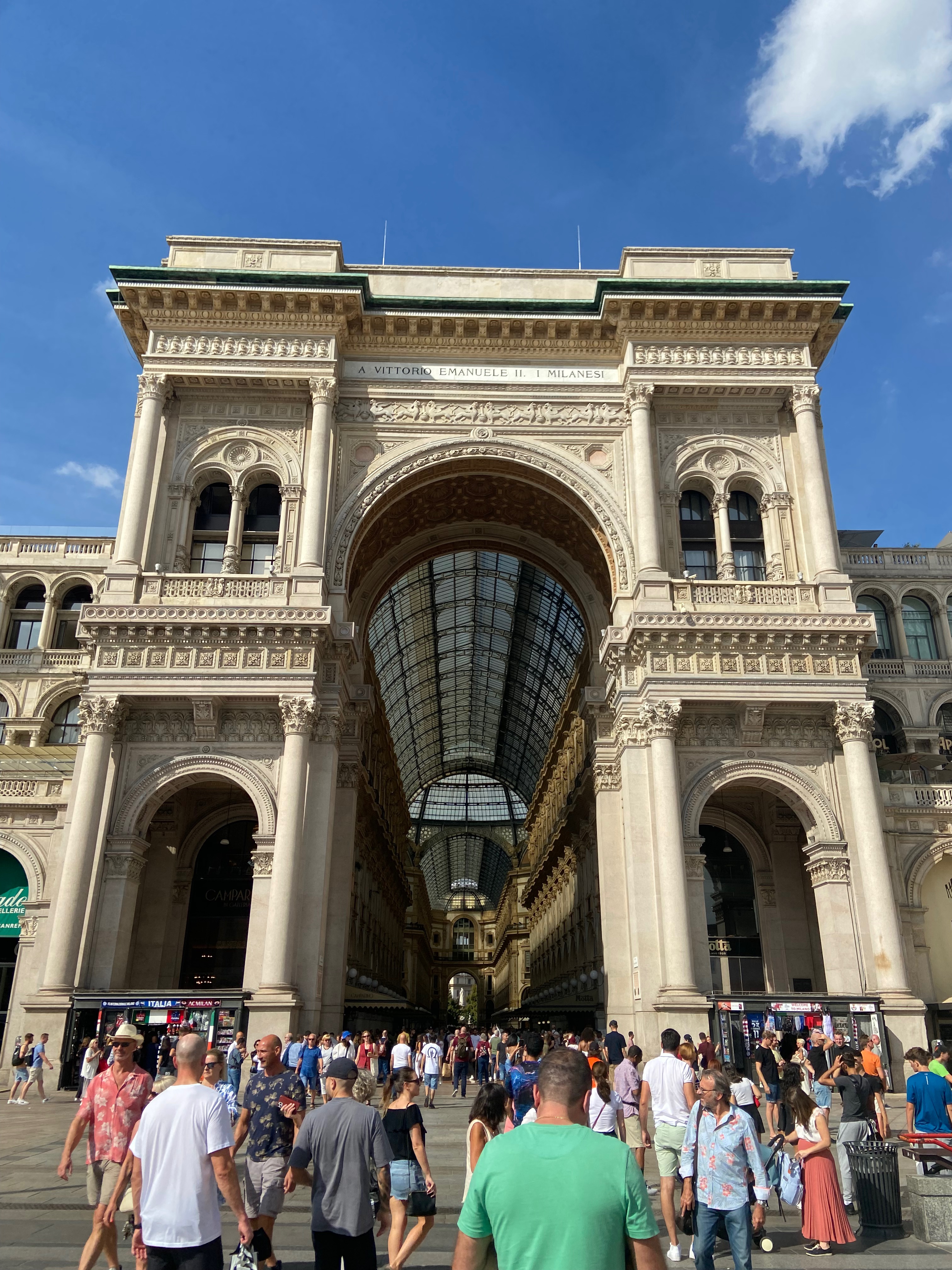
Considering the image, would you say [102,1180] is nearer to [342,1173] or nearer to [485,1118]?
[342,1173]

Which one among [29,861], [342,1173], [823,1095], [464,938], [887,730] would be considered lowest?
[342,1173]

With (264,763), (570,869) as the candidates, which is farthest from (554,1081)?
(570,869)

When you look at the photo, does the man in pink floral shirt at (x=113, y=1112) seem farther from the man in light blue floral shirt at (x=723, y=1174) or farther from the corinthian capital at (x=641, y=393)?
the corinthian capital at (x=641, y=393)

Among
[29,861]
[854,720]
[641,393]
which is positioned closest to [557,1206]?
[854,720]

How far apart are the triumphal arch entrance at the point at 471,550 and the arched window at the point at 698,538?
10cm

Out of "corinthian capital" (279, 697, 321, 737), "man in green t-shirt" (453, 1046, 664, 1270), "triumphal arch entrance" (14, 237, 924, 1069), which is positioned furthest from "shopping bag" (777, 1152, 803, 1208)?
"corinthian capital" (279, 697, 321, 737)

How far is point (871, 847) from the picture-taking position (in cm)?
2623

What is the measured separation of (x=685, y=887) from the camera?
86.8ft

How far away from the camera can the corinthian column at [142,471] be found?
29.5 meters

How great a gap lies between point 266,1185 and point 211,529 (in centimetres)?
2611

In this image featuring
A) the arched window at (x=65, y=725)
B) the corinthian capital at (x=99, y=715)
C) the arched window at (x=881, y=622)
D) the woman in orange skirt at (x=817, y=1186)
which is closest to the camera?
the woman in orange skirt at (x=817, y=1186)

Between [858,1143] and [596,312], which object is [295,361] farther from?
[858,1143]

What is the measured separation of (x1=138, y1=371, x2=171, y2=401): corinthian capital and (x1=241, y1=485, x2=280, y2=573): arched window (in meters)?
4.10

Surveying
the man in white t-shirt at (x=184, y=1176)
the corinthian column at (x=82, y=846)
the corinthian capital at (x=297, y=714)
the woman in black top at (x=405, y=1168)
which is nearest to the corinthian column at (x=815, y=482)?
the corinthian capital at (x=297, y=714)
